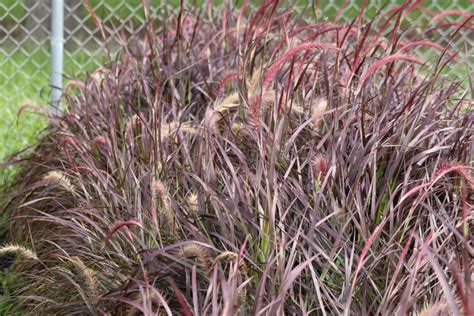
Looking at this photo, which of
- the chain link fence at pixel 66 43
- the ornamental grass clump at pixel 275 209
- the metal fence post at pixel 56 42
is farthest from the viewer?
the metal fence post at pixel 56 42

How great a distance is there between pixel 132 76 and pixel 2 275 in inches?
42.6

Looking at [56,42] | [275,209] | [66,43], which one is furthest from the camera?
[66,43]

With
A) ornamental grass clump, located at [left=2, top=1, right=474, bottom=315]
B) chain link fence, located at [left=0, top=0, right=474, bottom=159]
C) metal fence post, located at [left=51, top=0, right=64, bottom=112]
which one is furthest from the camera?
metal fence post, located at [left=51, top=0, right=64, bottom=112]

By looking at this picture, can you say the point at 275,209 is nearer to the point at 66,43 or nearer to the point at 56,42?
the point at 56,42

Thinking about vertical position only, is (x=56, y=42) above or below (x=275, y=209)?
above

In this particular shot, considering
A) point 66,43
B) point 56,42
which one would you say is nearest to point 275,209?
point 56,42

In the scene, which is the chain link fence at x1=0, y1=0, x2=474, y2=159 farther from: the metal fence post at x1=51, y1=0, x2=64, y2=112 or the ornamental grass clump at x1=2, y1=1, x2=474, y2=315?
the ornamental grass clump at x1=2, y1=1, x2=474, y2=315

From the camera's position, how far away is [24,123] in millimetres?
5828

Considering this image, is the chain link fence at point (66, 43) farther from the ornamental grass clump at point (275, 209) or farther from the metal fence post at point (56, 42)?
the ornamental grass clump at point (275, 209)

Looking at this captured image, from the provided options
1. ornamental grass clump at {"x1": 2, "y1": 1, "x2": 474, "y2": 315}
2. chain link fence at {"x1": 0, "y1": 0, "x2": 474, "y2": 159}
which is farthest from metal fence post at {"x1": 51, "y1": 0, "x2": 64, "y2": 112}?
ornamental grass clump at {"x1": 2, "y1": 1, "x2": 474, "y2": 315}

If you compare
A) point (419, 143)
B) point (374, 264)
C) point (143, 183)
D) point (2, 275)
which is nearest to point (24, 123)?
point (2, 275)

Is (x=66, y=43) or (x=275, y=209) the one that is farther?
(x=66, y=43)

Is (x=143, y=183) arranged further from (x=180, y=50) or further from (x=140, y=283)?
(x=180, y=50)

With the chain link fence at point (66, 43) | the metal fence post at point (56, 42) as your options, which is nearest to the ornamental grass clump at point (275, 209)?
the chain link fence at point (66, 43)
